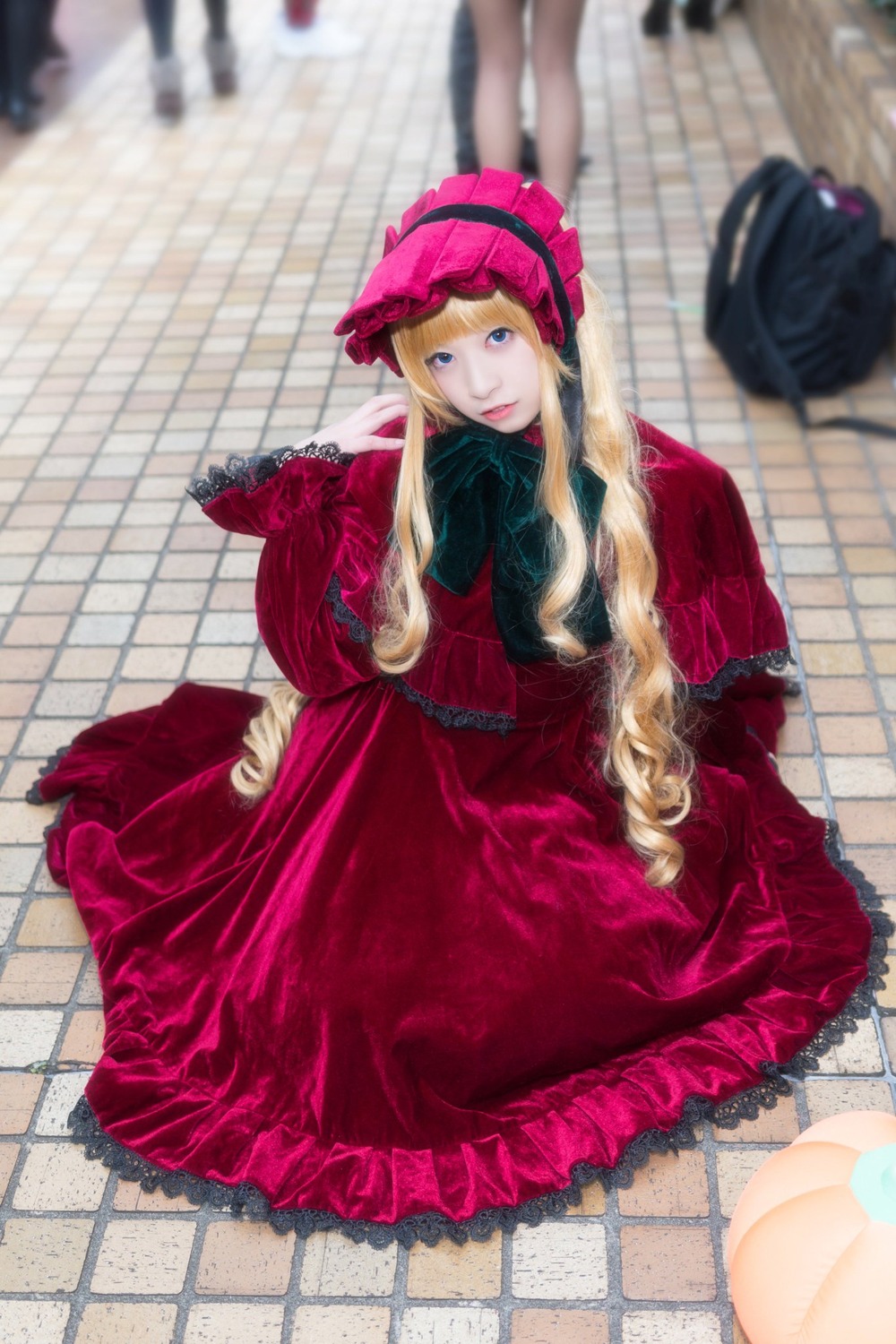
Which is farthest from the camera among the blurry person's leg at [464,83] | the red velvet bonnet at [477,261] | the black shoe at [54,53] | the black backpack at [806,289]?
the black shoe at [54,53]

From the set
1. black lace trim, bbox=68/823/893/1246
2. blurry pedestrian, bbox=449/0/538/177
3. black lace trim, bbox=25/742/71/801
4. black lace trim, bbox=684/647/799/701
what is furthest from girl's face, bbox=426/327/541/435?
blurry pedestrian, bbox=449/0/538/177

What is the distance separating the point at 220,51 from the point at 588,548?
474 centimetres

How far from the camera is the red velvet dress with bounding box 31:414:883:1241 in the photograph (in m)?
1.86

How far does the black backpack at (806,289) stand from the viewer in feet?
11.3

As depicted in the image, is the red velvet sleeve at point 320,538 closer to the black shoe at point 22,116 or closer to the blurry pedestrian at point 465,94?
the blurry pedestrian at point 465,94

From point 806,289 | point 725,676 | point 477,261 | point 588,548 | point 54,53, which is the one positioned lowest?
point 54,53

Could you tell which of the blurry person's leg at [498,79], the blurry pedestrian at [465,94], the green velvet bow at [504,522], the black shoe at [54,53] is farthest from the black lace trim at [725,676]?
the black shoe at [54,53]

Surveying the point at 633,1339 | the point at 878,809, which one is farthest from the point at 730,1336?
the point at 878,809

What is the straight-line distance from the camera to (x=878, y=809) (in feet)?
7.89

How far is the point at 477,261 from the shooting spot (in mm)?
1668

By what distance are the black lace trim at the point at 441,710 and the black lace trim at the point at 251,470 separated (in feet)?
0.57

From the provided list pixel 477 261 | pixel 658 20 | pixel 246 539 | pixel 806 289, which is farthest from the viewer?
pixel 658 20

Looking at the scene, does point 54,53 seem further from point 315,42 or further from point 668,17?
point 668,17

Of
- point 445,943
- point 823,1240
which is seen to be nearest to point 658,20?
point 445,943
